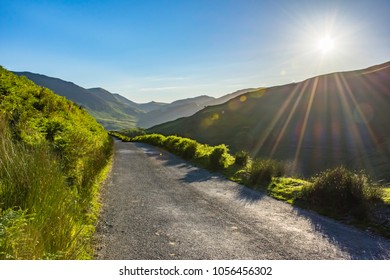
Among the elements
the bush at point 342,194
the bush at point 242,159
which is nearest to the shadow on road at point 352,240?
the bush at point 342,194

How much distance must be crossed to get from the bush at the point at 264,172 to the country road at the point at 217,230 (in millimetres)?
1893

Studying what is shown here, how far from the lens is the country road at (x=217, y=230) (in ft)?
20.2

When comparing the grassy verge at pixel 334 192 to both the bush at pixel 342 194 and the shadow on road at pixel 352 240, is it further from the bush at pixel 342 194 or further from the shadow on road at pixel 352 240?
the shadow on road at pixel 352 240

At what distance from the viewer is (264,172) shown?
46.9 ft

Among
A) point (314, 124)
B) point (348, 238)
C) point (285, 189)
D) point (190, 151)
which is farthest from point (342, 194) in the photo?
point (314, 124)

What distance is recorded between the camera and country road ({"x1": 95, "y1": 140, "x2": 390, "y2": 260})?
20.2 feet

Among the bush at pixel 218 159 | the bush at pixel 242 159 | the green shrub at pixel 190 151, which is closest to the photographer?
the bush at pixel 242 159

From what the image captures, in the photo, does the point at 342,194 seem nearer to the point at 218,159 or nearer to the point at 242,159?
the point at 242,159

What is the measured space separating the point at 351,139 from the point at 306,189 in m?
67.7

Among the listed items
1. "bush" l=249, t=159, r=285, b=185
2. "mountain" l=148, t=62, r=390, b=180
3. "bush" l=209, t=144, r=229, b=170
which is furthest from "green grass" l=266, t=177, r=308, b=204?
"mountain" l=148, t=62, r=390, b=180

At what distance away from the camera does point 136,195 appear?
38.3ft

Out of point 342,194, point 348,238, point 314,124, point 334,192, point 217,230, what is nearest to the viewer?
point 348,238

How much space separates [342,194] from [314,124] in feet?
271
